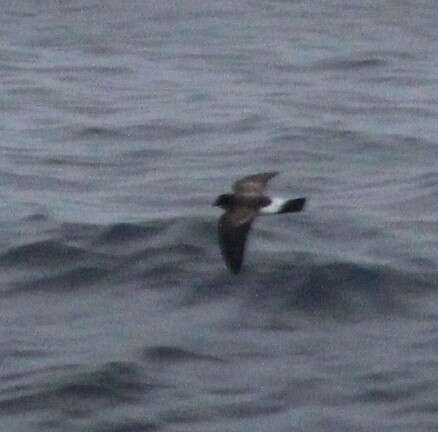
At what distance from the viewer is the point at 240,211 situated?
1166cm

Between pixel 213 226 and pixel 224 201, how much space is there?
90.1 inches

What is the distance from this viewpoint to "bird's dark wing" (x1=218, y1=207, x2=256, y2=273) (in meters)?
11.3

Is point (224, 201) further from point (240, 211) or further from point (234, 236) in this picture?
point (234, 236)

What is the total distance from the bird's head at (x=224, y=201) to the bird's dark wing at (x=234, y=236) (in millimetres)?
78

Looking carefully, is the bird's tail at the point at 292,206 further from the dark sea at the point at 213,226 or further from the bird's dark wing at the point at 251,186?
the dark sea at the point at 213,226

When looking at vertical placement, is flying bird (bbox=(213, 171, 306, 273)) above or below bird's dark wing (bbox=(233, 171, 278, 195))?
below

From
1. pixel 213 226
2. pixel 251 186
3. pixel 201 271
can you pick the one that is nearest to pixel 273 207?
pixel 251 186

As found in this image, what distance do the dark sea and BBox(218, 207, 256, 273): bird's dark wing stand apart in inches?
22.6

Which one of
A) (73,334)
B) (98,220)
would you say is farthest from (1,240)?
(73,334)

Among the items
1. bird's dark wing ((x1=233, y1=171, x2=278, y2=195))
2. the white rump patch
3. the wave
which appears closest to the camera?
the white rump patch

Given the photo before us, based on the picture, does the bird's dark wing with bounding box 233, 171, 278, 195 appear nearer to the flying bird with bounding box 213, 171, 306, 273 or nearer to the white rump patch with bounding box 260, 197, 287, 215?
the flying bird with bounding box 213, 171, 306, 273

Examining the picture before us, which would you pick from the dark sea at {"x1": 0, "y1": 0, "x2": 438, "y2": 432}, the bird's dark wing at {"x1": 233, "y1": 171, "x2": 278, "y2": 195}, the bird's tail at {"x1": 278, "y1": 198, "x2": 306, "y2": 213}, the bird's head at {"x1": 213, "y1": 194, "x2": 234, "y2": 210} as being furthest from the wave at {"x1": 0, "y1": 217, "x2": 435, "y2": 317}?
the bird's tail at {"x1": 278, "y1": 198, "x2": 306, "y2": 213}

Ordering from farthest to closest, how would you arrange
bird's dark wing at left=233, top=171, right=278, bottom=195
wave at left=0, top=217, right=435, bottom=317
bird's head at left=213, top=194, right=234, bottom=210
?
wave at left=0, top=217, right=435, bottom=317 → bird's dark wing at left=233, top=171, right=278, bottom=195 → bird's head at left=213, top=194, right=234, bottom=210

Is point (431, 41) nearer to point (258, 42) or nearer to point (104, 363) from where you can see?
point (258, 42)
